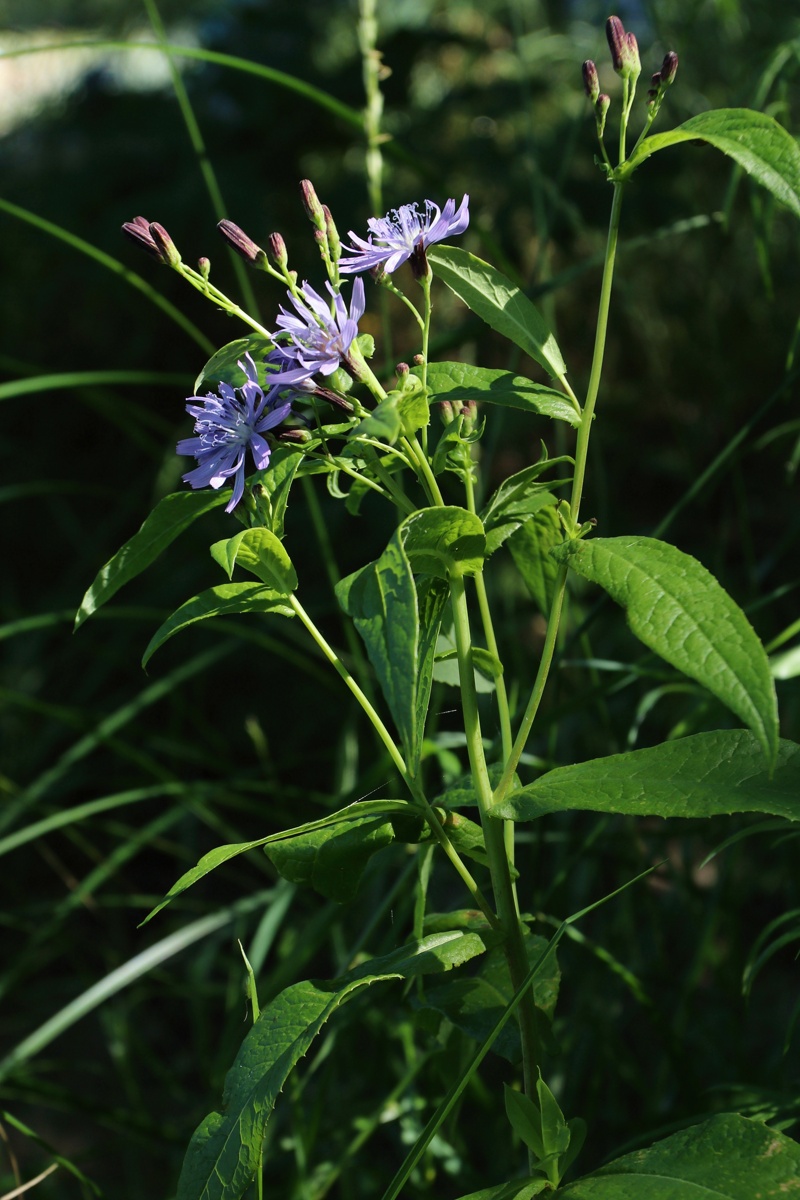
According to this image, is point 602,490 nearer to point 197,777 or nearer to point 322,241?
point 322,241

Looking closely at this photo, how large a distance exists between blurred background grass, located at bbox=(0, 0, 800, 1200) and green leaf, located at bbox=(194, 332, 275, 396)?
1.58 feet

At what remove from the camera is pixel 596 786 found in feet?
2.10

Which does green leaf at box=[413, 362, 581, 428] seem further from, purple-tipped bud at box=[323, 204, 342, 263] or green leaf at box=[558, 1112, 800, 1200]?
green leaf at box=[558, 1112, 800, 1200]

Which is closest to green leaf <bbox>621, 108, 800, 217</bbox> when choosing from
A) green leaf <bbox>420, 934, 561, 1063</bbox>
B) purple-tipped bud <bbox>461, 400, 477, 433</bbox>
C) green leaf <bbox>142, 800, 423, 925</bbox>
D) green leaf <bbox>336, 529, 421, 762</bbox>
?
purple-tipped bud <bbox>461, 400, 477, 433</bbox>

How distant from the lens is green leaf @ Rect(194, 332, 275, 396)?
666 millimetres

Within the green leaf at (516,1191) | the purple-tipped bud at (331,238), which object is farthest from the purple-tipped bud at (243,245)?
the green leaf at (516,1191)

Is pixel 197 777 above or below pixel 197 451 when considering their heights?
below

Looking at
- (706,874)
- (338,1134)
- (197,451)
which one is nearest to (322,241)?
(197,451)

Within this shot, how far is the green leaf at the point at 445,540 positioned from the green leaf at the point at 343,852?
171 mm

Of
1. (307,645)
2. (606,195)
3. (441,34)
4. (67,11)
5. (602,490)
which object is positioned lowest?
(307,645)

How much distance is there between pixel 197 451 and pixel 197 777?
1.54 meters

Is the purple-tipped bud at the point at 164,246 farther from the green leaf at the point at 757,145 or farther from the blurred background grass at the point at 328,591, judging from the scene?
the blurred background grass at the point at 328,591

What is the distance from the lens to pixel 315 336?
0.65 m

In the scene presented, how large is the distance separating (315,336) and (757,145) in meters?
0.27
